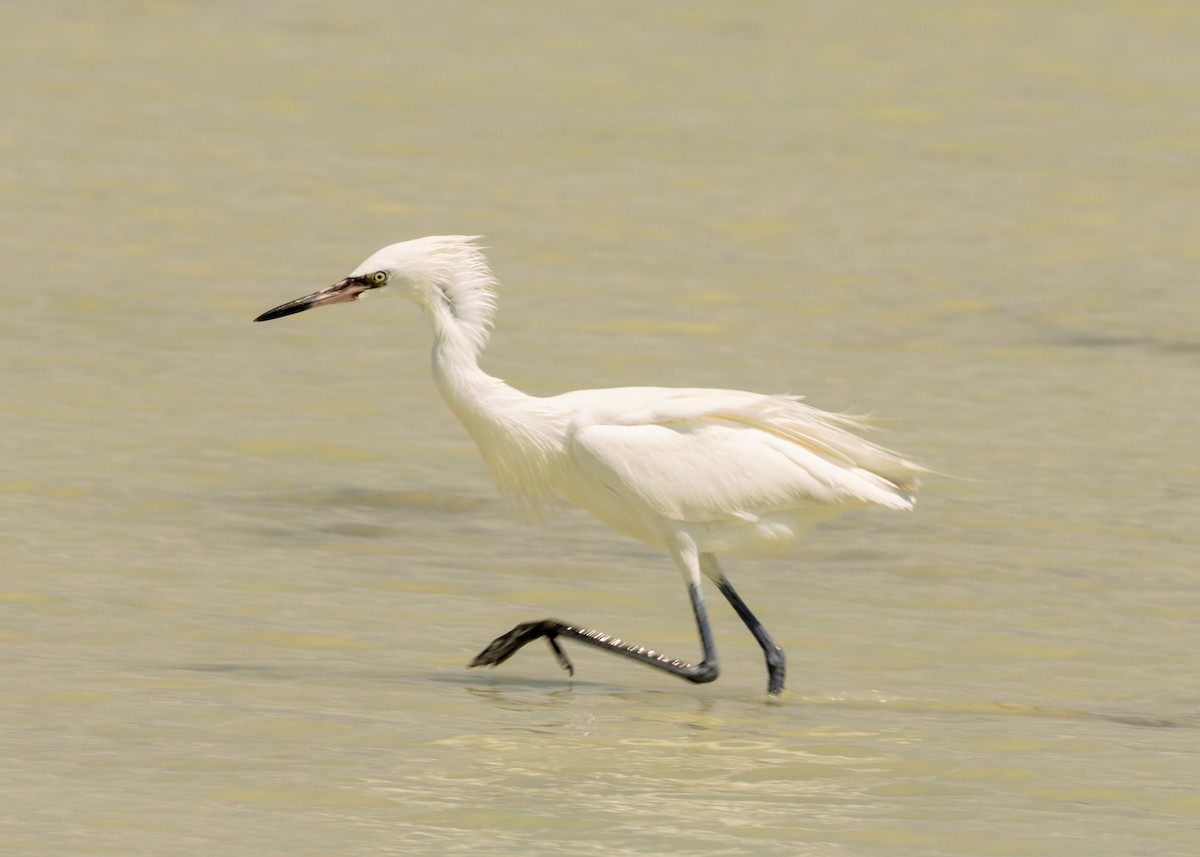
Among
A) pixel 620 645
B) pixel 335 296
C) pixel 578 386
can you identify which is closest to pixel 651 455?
pixel 620 645

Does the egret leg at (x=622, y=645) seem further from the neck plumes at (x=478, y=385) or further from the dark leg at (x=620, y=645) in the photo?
the neck plumes at (x=478, y=385)

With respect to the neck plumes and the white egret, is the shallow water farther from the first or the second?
the neck plumes

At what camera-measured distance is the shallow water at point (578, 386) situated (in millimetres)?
7059

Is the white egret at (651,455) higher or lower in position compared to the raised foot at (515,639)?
higher

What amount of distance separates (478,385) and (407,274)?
490mm

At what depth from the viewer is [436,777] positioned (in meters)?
6.99

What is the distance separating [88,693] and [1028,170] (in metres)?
13.7

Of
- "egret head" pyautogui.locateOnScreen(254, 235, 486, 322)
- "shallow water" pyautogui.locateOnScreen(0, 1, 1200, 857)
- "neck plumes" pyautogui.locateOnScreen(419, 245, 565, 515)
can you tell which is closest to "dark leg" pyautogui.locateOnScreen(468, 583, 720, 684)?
"shallow water" pyautogui.locateOnScreen(0, 1, 1200, 857)

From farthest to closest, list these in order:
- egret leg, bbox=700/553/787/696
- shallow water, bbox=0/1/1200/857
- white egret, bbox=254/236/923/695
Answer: egret leg, bbox=700/553/787/696 → white egret, bbox=254/236/923/695 → shallow water, bbox=0/1/1200/857

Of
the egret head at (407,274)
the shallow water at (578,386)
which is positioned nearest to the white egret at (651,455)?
the egret head at (407,274)

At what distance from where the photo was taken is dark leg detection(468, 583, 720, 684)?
A: 8.40 metres

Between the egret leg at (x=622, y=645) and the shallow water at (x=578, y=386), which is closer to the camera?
the shallow water at (x=578, y=386)

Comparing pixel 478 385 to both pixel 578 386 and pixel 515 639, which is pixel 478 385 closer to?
pixel 515 639

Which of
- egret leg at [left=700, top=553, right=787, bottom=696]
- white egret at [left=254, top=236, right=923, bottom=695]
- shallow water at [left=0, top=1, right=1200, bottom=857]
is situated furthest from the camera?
egret leg at [left=700, top=553, right=787, bottom=696]
